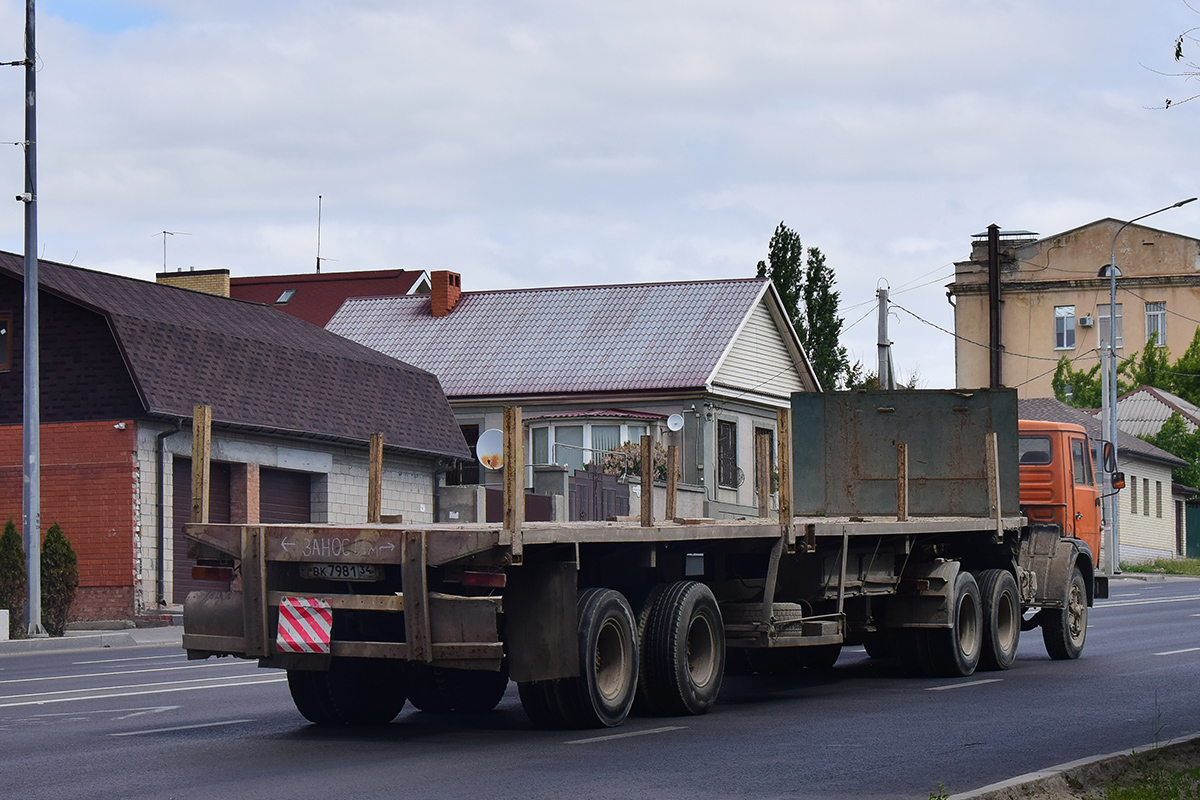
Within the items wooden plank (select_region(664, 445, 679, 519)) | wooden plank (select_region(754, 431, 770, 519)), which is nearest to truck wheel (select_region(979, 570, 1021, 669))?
wooden plank (select_region(754, 431, 770, 519))

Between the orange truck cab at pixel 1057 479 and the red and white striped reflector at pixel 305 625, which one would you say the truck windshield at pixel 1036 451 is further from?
the red and white striped reflector at pixel 305 625

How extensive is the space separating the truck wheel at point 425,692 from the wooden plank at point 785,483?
2.87 meters

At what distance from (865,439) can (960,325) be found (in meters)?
59.9

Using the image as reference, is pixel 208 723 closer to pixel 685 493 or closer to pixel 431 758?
pixel 431 758

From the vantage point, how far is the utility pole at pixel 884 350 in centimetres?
3906

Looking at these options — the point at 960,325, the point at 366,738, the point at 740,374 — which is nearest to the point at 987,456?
the point at 366,738

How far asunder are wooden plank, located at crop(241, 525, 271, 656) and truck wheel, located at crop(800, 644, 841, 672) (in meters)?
7.10

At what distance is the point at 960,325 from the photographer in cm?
7606

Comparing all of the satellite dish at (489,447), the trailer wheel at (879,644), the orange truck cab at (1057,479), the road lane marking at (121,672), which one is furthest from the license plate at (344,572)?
the satellite dish at (489,447)

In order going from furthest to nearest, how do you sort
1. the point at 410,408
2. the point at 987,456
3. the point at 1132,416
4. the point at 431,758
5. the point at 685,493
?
the point at 1132,416 → the point at 685,493 → the point at 410,408 → the point at 987,456 → the point at 431,758

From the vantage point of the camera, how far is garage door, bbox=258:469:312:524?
31406 millimetres

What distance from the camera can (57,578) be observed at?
2650cm

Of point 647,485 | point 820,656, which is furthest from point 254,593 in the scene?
point 820,656

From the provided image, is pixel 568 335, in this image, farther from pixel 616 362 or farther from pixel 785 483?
pixel 785 483
